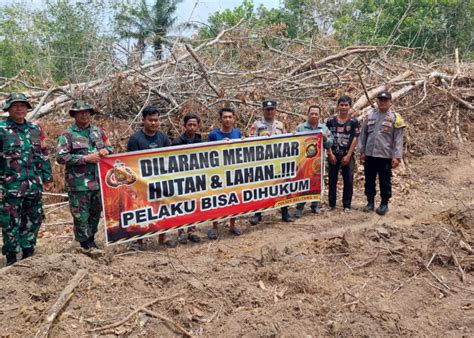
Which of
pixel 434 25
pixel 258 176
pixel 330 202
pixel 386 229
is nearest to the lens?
pixel 386 229

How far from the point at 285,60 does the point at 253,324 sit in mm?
8167

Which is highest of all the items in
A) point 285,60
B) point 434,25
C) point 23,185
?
point 434,25

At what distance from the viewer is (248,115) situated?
26.6 ft

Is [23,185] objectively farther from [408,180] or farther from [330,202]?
[408,180]

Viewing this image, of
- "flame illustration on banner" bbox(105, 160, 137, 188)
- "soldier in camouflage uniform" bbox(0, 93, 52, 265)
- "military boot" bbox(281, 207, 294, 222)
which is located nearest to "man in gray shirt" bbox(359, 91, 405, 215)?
"military boot" bbox(281, 207, 294, 222)

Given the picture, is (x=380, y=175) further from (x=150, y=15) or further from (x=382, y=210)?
(x=150, y=15)

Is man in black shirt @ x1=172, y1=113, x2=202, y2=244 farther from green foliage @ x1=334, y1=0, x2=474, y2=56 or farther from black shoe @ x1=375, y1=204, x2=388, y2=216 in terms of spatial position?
green foliage @ x1=334, y1=0, x2=474, y2=56

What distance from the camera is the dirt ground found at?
126 inches

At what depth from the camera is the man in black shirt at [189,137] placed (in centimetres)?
483

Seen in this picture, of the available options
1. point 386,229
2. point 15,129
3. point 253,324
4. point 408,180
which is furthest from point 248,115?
point 253,324

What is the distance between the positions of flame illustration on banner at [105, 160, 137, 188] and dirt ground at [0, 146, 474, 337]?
75 cm

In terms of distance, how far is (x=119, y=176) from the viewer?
4.41m

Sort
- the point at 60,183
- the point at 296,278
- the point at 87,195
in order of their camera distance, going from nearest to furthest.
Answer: the point at 296,278
the point at 87,195
the point at 60,183

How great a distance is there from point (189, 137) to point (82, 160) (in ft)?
4.21
